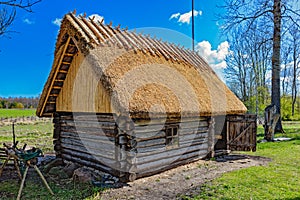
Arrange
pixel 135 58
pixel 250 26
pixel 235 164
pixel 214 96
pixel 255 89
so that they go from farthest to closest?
pixel 255 89 < pixel 250 26 < pixel 214 96 < pixel 235 164 < pixel 135 58

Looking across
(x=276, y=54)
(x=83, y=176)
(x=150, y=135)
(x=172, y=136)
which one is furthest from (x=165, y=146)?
(x=276, y=54)

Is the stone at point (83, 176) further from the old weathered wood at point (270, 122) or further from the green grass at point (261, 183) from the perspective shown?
the old weathered wood at point (270, 122)

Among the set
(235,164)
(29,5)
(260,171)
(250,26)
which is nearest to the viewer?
(29,5)

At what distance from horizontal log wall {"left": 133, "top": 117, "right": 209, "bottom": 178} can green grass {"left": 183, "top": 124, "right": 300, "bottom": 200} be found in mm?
1787

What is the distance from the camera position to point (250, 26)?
53.0 feet

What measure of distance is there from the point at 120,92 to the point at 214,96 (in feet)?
16.8

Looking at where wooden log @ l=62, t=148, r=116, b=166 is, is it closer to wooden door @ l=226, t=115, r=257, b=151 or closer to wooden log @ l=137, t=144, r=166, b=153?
wooden log @ l=137, t=144, r=166, b=153

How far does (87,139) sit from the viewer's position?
857 centimetres

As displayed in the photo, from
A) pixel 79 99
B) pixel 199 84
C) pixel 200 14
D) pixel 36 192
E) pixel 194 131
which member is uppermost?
pixel 200 14

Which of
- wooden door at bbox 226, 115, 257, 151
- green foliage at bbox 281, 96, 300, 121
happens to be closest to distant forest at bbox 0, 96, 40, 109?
green foliage at bbox 281, 96, 300, 121

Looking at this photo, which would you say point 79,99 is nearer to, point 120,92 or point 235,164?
point 120,92

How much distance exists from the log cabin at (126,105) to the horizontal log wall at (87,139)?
Answer: 3 centimetres

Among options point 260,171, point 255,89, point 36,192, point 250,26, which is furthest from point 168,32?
point 255,89

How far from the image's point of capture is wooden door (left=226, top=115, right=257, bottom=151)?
10.7 metres
